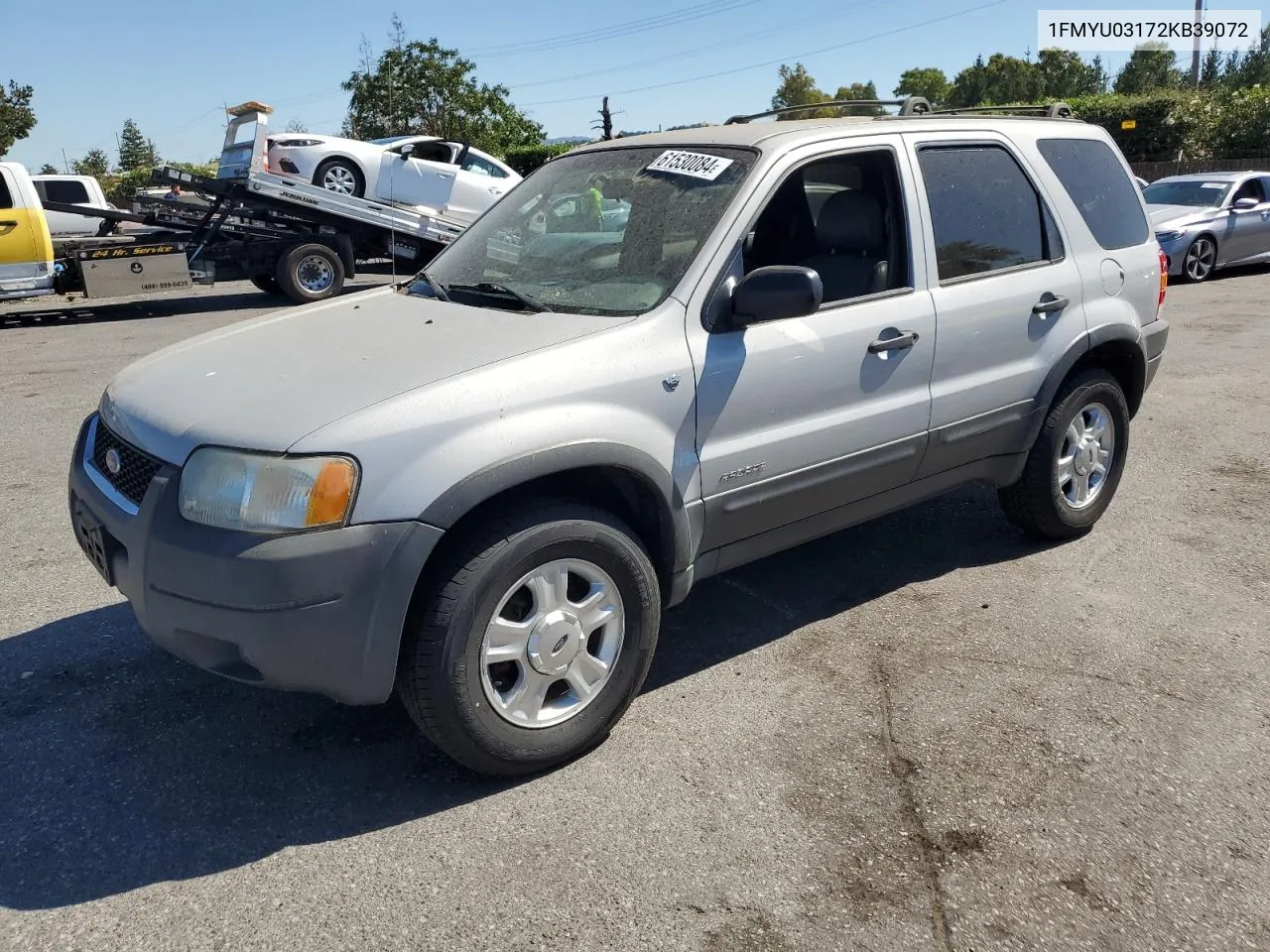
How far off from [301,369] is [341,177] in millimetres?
14124

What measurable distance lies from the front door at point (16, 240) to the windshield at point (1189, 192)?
14.3 m

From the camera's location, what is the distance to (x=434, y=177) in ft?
53.1

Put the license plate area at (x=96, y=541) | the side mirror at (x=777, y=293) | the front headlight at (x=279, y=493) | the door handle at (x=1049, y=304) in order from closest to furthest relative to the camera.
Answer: the front headlight at (x=279, y=493) < the license plate area at (x=96, y=541) < the side mirror at (x=777, y=293) < the door handle at (x=1049, y=304)

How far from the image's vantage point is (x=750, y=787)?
3098mm

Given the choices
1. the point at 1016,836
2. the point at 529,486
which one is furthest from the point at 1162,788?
the point at 529,486

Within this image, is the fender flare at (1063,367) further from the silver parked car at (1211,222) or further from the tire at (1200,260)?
the tire at (1200,260)

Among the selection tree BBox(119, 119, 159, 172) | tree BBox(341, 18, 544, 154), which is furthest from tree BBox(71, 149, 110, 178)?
tree BBox(341, 18, 544, 154)

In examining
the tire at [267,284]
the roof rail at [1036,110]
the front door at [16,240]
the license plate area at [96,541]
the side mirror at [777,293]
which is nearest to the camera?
the license plate area at [96,541]

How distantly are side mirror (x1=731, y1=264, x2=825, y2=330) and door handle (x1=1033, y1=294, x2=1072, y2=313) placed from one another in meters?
1.49

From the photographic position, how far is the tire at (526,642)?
2859 millimetres

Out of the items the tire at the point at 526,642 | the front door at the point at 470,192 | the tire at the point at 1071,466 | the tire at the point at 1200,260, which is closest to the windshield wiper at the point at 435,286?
the tire at the point at 526,642

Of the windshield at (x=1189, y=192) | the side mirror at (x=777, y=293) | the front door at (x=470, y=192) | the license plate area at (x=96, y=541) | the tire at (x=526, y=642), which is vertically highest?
the front door at (x=470, y=192)

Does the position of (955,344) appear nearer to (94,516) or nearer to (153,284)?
(94,516)

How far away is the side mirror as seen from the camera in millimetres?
3285
